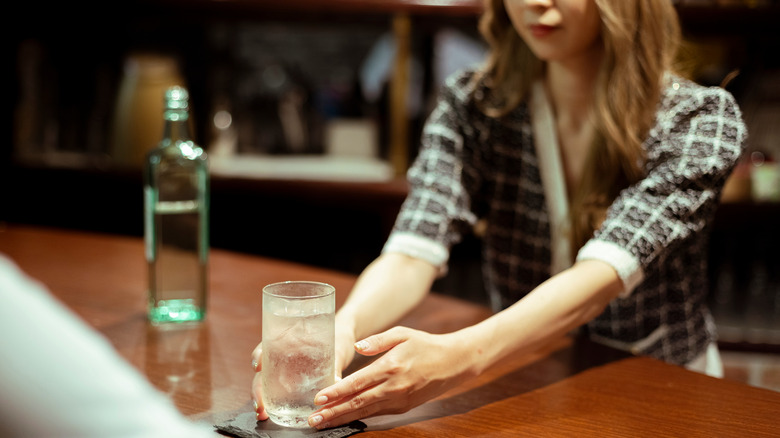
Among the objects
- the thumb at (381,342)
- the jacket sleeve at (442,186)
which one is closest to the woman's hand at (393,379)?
the thumb at (381,342)

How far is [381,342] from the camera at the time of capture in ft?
2.89

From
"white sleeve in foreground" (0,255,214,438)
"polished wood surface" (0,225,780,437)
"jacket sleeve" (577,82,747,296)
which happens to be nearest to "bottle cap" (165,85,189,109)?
"polished wood surface" (0,225,780,437)

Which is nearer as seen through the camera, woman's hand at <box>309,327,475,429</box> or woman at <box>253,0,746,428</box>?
woman's hand at <box>309,327,475,429</box>

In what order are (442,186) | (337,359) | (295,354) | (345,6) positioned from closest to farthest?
(295,354) → (337,359) → (442,186) → (345,6)

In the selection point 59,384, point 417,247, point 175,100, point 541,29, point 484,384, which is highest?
point 541,29

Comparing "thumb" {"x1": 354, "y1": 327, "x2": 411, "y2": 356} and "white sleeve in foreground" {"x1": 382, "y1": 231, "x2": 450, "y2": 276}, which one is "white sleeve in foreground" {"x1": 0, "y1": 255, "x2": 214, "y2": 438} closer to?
"thumb" {"x1": 354, "y1": 327, "x2": 411, "y2": 356}

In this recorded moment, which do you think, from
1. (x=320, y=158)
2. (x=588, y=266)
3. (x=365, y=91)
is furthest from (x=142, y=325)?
(x=365, y=91)

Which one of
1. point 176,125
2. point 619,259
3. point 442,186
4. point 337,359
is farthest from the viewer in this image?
point 442,186

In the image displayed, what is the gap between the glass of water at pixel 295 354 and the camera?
835 mm

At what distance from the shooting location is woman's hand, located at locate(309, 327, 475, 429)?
844mm

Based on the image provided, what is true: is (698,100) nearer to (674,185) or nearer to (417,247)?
(674,185)

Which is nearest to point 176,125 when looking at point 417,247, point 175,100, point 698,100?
point 175,100

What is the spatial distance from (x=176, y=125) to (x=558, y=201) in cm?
66

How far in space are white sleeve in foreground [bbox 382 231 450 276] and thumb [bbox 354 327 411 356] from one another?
407 millimetres
